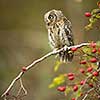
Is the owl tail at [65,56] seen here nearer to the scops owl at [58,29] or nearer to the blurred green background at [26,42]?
the scops owl at [58,29]

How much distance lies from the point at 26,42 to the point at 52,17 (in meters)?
3.01

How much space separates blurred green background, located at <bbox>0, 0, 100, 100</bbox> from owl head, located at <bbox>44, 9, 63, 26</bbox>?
272cm

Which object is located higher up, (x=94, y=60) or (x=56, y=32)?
(x=56, y=32)

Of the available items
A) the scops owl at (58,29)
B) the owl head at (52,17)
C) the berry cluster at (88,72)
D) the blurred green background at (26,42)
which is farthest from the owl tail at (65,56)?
the blurred green background at (26,42)

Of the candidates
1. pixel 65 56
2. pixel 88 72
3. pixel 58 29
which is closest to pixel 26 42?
pixel 58 29

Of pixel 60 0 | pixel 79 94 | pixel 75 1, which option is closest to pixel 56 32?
pixel 79 94

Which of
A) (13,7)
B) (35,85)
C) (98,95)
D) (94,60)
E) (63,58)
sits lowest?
(98,95)

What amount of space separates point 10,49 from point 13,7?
1.72 feet

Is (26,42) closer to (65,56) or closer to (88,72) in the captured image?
(65,56)

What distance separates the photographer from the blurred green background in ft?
20.9

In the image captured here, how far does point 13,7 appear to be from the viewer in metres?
6.55

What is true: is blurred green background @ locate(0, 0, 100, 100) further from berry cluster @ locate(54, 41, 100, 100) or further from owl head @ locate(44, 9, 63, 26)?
berry cluster @ locate(54, 41, 100, 100)

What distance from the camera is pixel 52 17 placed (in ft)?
11.6

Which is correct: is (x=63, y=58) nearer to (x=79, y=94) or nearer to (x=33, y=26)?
(x=79, y=94)
